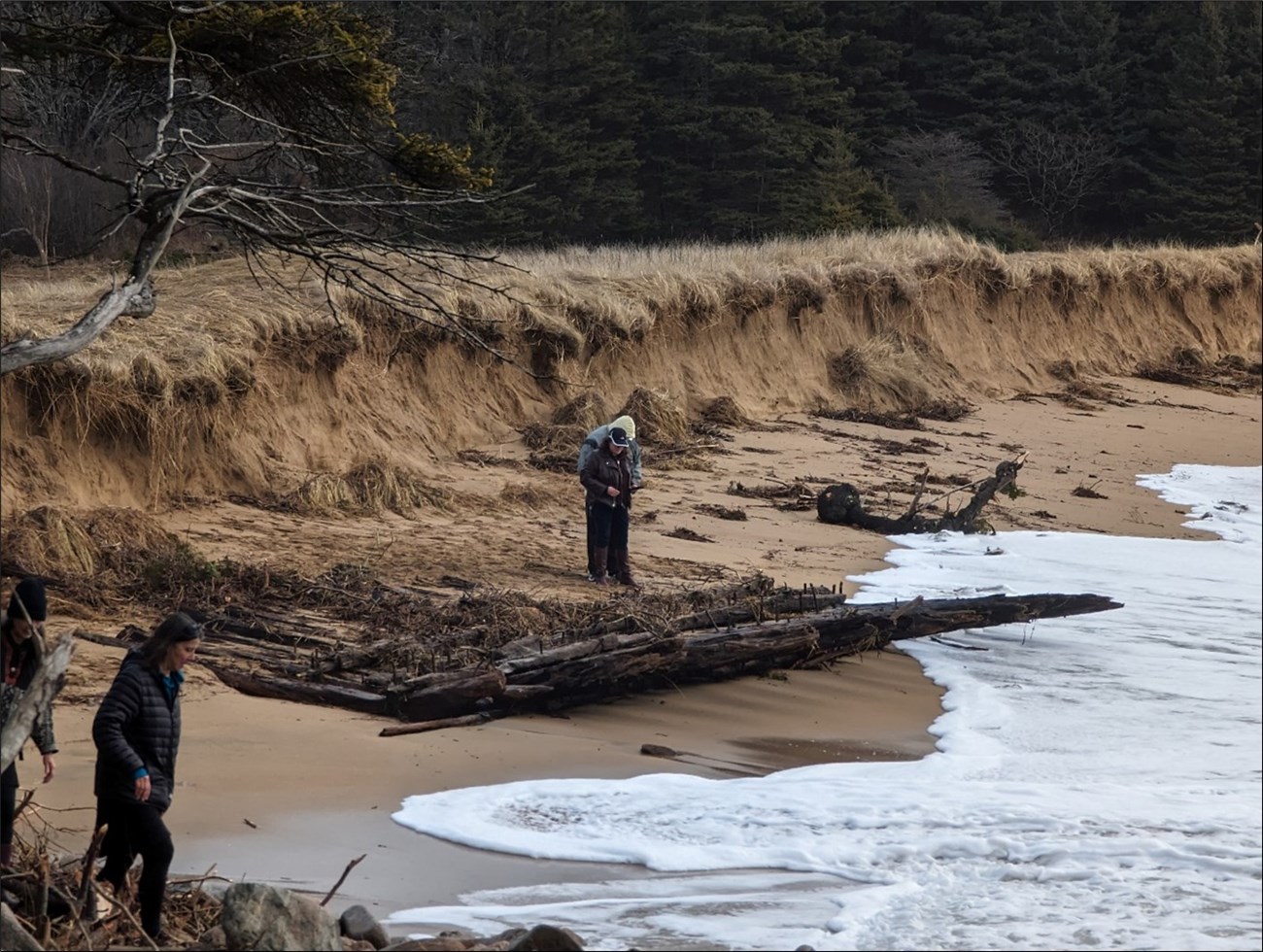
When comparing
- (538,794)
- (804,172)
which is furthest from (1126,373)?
(538,794)

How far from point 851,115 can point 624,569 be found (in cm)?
3275

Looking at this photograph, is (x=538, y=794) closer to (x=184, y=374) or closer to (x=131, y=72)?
(x=131, y=72)

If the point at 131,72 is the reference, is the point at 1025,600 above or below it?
below

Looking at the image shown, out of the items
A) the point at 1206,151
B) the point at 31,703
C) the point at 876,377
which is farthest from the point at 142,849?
the point at 1206,151

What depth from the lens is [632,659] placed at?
394 inches

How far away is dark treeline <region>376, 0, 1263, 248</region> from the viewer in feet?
121

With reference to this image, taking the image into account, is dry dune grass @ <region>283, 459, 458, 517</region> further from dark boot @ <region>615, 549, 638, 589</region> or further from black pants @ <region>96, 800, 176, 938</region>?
black pants @ <region>96, 800, 176, 938</region>

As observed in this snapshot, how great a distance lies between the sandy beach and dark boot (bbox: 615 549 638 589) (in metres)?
0.28

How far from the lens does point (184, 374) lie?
1480 cm

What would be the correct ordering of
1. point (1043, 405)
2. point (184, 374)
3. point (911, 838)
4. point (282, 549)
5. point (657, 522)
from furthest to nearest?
1. point (1043, 405)
2. point (657, 522)
3. point (184, 374)
4. point (282, 549)
5. point (911, 838)

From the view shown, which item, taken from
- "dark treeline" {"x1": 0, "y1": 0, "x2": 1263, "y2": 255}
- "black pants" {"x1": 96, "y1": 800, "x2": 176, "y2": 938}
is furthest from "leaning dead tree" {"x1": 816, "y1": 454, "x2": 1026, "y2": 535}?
"dark treeline" {"x1": 0, "y1": 0, "x2": 1263, "y2": 255}

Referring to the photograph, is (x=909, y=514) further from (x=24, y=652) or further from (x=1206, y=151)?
(x=1206, y=151)

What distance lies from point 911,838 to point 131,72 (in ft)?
21.1

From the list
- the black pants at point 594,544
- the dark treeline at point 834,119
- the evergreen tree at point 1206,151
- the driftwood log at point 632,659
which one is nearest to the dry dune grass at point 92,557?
the driftwood log at point 632,659
